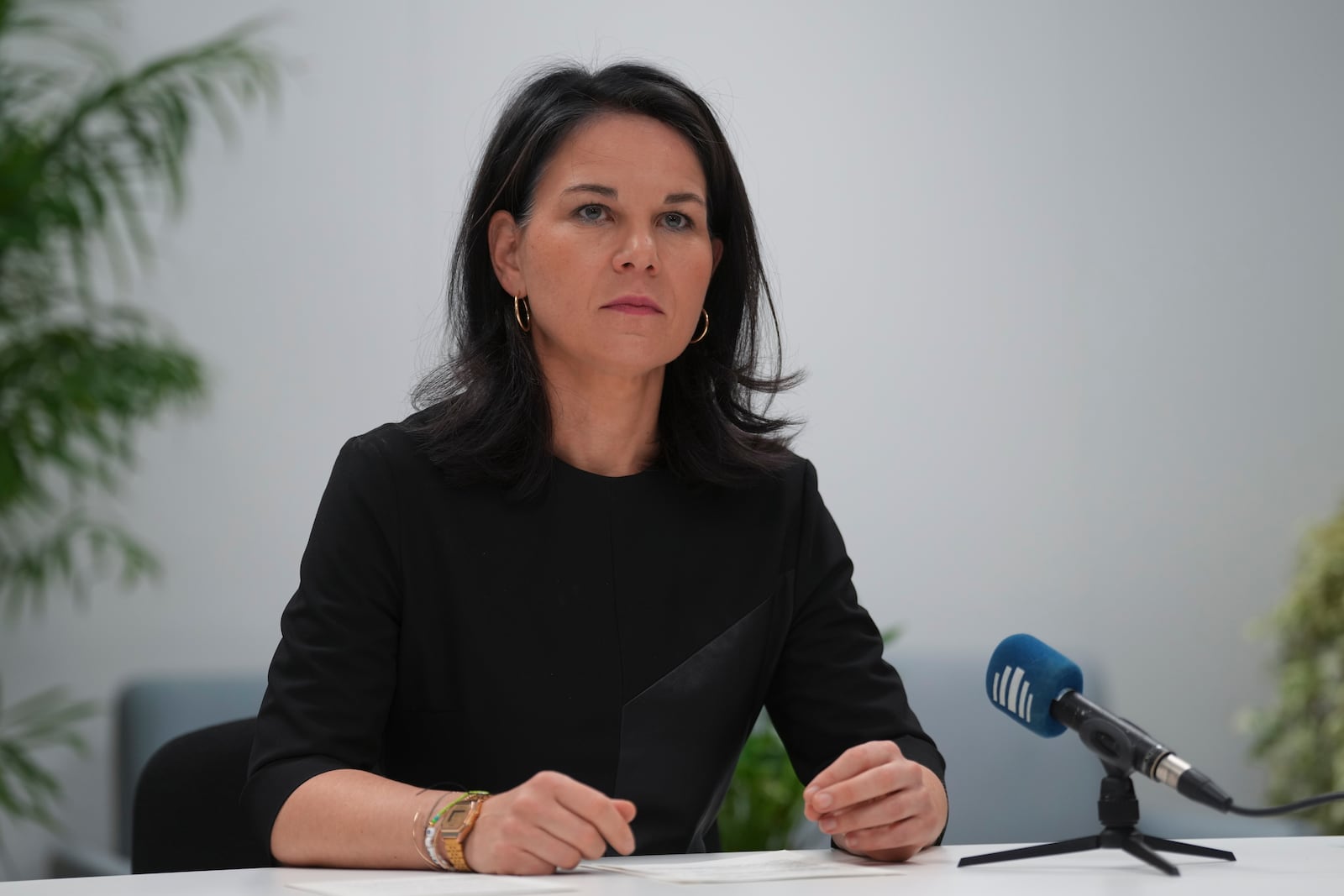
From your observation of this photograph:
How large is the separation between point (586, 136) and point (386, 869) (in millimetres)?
853

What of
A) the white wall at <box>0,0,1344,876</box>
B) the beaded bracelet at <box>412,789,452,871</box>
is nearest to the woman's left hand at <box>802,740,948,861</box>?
the beaded bracelet at <box>412,789,452,871</box>

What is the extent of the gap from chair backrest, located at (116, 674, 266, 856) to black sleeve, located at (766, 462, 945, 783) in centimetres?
181

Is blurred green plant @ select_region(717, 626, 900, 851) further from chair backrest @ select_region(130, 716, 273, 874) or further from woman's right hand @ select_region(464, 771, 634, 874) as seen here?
woman's right hand @ select_region(464, 771, 634, 874)

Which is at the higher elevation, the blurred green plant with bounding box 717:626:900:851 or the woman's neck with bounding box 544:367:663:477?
the woman's neck with bounding box 544:367:663:477

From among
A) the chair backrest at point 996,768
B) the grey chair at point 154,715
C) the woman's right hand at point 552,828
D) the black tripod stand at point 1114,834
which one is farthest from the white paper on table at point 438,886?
the chair backrest at point 996,768

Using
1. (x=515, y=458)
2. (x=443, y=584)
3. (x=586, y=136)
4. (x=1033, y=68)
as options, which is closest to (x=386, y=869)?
(x=443, y=584)

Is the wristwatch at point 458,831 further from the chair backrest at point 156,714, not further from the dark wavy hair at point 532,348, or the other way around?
the chair backrest at point 156,714

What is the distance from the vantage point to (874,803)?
1.25m

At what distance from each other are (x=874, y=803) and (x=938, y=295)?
8.37 feet

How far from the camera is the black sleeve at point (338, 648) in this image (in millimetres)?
1314

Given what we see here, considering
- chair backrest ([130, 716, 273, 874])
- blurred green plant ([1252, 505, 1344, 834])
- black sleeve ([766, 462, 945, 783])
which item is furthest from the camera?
blurred green plant ([1252, 505, 1344, 834])

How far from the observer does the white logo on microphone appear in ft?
3.93

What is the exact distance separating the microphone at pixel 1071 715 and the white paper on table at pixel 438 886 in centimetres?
43

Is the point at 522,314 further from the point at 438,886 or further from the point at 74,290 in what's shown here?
the point at 74,290
